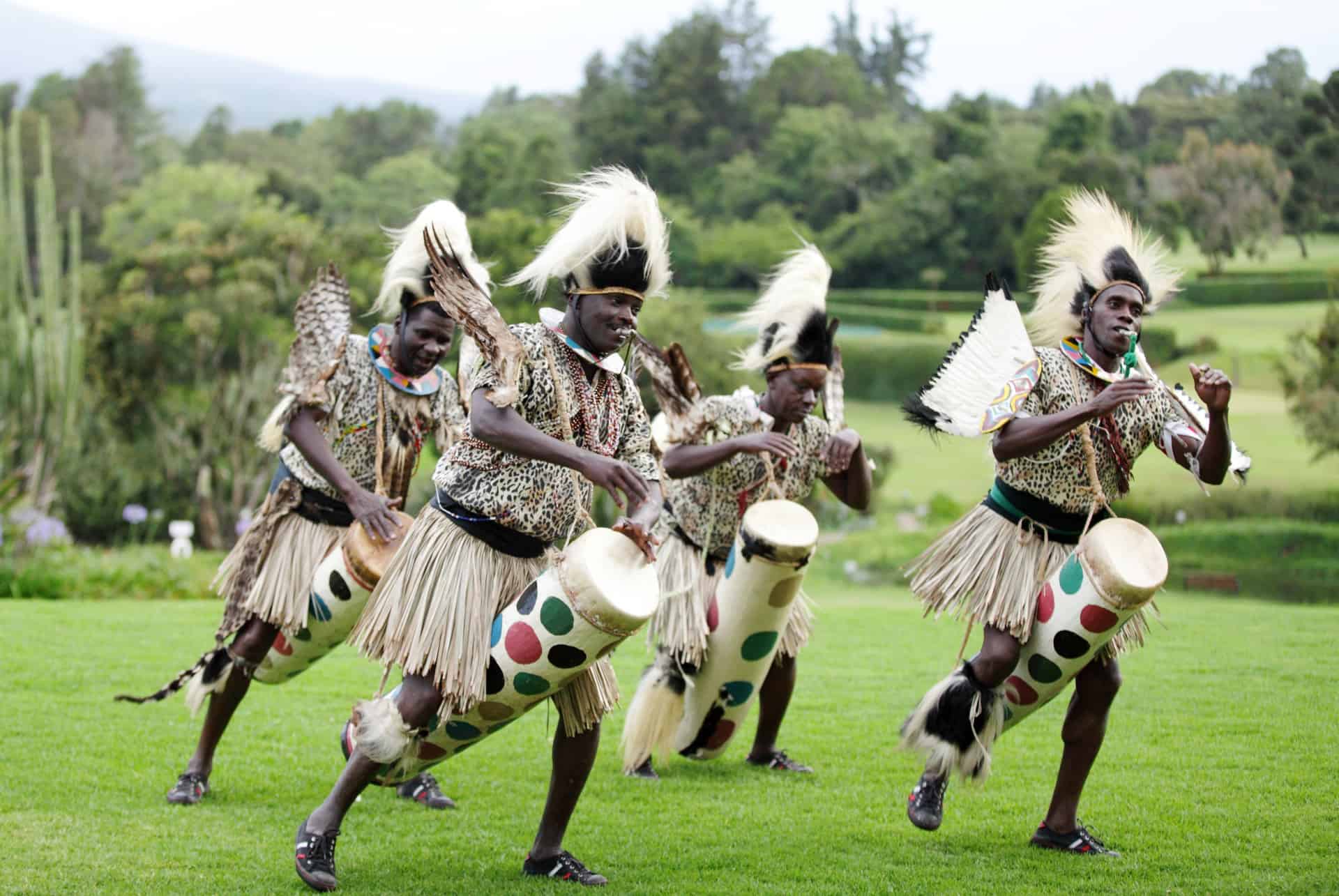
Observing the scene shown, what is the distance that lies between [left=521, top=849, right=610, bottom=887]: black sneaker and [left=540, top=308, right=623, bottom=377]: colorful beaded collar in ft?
4.70

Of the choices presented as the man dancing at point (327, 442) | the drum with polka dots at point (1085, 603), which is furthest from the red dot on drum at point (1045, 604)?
the man dancing at point (327, 442)

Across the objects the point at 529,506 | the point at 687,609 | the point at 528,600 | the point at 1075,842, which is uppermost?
the point at 529,506

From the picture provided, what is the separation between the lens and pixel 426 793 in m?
5.14

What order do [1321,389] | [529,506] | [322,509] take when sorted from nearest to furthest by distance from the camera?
1. [529,506]
2. [322,509]
3. [1321,389]

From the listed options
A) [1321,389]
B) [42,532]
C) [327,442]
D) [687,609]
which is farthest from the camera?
[1321,389]

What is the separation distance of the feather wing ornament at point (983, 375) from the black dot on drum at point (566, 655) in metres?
1.33

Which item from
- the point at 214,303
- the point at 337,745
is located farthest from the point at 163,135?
the point at 337,745

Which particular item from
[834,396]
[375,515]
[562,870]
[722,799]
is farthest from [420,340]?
[722,799]

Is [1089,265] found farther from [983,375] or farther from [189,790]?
[189,790]

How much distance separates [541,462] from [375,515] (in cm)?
96

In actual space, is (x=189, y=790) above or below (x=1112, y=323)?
below

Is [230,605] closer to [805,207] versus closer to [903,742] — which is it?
[903,742]

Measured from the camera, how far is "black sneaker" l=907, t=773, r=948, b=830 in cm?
441

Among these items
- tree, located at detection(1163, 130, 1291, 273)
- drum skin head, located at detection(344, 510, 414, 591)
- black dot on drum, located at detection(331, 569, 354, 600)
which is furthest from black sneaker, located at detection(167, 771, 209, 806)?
tree, located at detection(1163, 130, 1291, 273)
